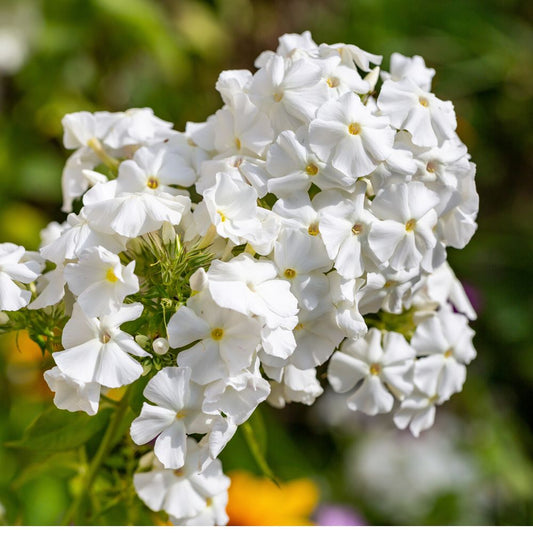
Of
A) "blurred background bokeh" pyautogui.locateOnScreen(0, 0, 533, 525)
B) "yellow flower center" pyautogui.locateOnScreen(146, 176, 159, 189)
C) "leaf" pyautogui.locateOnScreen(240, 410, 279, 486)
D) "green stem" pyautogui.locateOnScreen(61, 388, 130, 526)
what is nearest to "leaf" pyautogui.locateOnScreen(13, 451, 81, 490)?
"green stem" pyautogui.locateOnScreen(61, 388, 130, 526)

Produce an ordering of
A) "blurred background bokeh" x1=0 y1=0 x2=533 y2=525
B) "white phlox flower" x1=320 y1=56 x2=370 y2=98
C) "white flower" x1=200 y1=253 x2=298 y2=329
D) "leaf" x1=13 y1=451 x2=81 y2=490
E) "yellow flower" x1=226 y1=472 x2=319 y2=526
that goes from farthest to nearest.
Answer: "blurred background bokeh" x1=0 y1=0 x2=533 y2=525
"yellow flower" x1=226 y1=472 x2=319 y2=526
"leaf" x1=13 y1=451 x2=81 y2=490
"white phlox flower" x1=320 y1=56 x2=370 y2=98
"white flower" x1=200 y1=253 x2=298 y2=329

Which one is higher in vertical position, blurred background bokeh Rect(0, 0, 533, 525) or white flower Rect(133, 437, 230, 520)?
white flower Rect(133, 437, 230, 520)

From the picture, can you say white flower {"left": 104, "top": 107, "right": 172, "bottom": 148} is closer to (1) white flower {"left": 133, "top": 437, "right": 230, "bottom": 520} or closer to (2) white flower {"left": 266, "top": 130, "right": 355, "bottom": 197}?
(2) white flower {"left": 266, "top": 130, "right": 355, "bottom": 197}

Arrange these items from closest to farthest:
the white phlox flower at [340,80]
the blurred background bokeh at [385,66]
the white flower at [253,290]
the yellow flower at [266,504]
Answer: the white flower at [253,290]
the white phlox flower at [340,80]
the yellow flower at [266,504]
the blurred background bokeh at [385,66]

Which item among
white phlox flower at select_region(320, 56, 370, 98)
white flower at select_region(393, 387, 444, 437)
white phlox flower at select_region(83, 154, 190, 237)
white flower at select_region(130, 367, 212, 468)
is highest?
white phlox flower at select_region(320, 56, 370, 98)

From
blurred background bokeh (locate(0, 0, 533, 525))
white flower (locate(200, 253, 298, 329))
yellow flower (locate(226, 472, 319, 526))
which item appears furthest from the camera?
blurred background bokeh (locate(0, 0, 533, 525))

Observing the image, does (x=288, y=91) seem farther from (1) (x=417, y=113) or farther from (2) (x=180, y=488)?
(2) (x=180, y=488)

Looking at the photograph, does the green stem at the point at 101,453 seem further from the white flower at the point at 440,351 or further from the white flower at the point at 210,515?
the white flower at the point at 440,351

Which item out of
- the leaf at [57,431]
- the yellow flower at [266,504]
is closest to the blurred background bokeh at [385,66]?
the yellow flower at [266,504]
